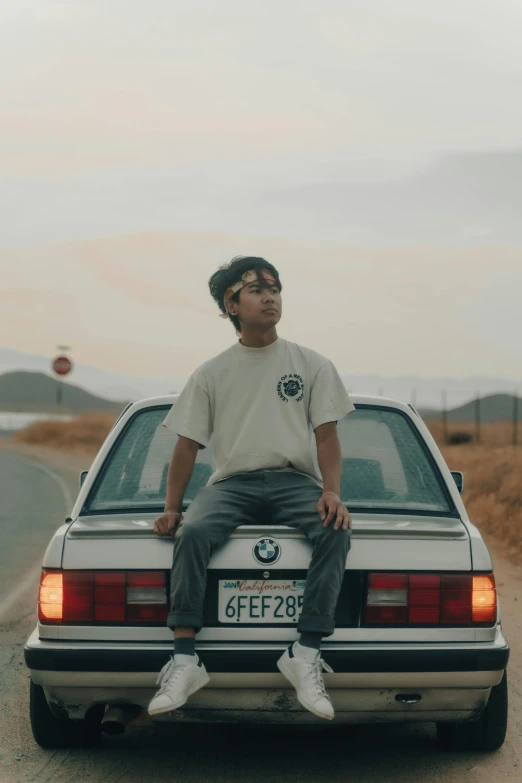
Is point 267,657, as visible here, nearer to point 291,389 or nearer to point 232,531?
point 232,531

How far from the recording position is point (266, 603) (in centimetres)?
408

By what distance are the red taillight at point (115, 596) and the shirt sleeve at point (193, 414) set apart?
2.02 ft

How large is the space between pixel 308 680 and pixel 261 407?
3.64 feet

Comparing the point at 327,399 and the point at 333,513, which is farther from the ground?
the point at 327,399

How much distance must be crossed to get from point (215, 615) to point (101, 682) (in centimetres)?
48

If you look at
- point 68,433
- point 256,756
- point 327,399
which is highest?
point 327,399

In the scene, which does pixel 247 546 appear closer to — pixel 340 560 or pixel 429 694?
pixel 340 560

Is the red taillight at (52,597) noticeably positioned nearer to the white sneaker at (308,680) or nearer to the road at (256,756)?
the road at (256,756)

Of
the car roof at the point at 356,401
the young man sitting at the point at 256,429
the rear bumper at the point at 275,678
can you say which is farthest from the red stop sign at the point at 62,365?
the rear bumper at the point at 275,678

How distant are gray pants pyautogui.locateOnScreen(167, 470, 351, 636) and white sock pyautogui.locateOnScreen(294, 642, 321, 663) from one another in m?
0.07

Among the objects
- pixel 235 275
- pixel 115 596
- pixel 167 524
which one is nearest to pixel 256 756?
pixel 115 596

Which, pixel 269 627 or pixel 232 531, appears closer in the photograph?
pixel 269 627

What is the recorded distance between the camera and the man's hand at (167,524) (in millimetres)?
4184

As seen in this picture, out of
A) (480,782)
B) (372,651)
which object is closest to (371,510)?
(372,651)
